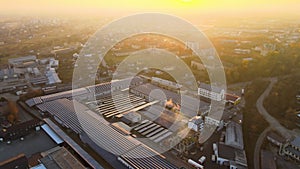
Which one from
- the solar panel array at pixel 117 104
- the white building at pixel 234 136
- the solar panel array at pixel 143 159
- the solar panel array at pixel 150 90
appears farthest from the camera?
the solar panel array at pixel 150 90

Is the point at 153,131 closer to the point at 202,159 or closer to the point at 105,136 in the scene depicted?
the point at 105,136

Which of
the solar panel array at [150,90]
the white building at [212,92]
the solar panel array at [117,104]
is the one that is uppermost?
the white building at [212,92]

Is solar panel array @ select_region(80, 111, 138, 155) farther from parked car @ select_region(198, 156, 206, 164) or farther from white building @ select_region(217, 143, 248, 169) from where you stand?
white building @ select_region(217, 143, 248, 169)

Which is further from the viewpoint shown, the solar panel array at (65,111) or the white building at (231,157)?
the solar panel array at (65,111)

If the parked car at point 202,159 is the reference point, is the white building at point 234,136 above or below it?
above

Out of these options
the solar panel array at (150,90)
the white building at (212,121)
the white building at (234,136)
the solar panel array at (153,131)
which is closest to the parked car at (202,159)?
the white building at (234,136)

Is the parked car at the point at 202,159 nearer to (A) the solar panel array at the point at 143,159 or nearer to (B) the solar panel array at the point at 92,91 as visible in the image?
(A) the solar panel array at the point at 143,159

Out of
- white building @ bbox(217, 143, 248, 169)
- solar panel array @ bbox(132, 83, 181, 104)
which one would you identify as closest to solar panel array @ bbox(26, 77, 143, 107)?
solar panel array @ bbox(132, 83, 181, 104)
